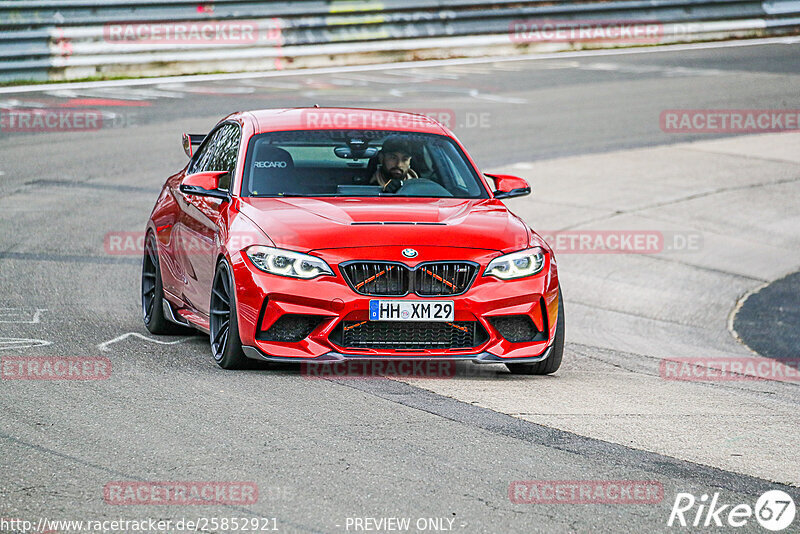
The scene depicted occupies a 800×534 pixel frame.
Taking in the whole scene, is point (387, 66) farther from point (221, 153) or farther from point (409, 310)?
point (409, 310)

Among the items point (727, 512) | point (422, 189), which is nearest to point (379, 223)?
point (422, 189)

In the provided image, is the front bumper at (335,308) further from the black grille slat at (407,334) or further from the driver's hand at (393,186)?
the driver's hand at (393,186)

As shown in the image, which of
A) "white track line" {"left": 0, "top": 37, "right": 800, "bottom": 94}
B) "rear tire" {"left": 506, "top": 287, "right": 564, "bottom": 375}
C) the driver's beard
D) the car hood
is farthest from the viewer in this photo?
"white track line" {"left": 0, "top": 37, "right": 800, "bottom": 94}

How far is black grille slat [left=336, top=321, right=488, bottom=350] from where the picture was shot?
7520 millimetres

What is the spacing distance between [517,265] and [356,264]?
98 cm

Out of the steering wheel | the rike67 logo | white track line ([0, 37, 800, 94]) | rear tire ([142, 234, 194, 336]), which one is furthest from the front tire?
white track line ([0, 37, 800, 94])

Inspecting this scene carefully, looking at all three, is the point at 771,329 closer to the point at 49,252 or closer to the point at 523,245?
the point at 523,245

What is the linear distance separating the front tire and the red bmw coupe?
10 millimetres

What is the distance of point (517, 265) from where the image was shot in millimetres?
7746

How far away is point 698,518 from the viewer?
512 centimetres

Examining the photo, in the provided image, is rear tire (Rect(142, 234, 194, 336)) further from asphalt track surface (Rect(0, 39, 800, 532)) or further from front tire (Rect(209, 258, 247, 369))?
front tire (Rect(209, 258, 247, 369))

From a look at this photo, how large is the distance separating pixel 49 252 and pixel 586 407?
7030mm

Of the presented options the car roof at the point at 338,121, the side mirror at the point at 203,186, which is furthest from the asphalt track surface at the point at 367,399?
the car roof at the point at 338,121

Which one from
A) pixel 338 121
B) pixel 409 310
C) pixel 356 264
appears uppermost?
pixel 338 121
